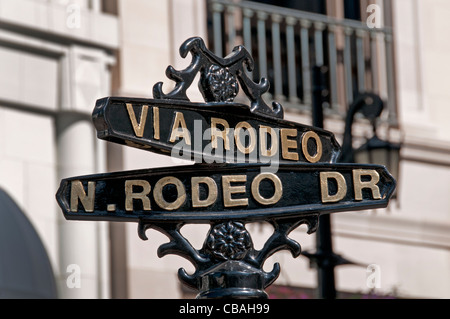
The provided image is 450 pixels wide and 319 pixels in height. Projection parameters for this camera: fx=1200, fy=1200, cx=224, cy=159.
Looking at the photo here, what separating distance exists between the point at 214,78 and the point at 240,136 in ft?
0.69

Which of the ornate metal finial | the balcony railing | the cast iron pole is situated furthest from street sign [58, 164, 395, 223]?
the balcony railing

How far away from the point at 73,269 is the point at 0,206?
1324 millimetres

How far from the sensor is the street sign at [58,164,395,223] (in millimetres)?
3752

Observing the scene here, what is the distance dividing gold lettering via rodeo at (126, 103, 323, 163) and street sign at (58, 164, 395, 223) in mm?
91

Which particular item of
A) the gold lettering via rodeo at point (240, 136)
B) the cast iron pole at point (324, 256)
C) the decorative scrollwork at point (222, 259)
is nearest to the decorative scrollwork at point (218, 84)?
the gold lettering via rodeo at point (240, 136)

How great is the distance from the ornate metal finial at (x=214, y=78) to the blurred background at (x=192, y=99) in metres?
3.90

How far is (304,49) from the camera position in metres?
12.3

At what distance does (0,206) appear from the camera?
8758 mm

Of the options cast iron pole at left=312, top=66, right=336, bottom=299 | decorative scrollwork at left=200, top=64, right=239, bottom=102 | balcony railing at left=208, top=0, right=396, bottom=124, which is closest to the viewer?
decorative scrollwork at left=200, top=64, right=239, bottom=102

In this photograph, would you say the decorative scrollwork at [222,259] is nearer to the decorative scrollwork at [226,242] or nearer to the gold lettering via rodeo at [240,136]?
the decorative scrollwork at [226,242]

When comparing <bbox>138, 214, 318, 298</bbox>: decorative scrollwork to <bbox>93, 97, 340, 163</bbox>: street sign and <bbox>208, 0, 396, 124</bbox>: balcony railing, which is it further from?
<bbox>208, 0, 396, 124</bbox>: balcony railing

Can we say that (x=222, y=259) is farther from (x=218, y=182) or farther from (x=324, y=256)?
(x=324, y=256)

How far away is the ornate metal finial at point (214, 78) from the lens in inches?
154
